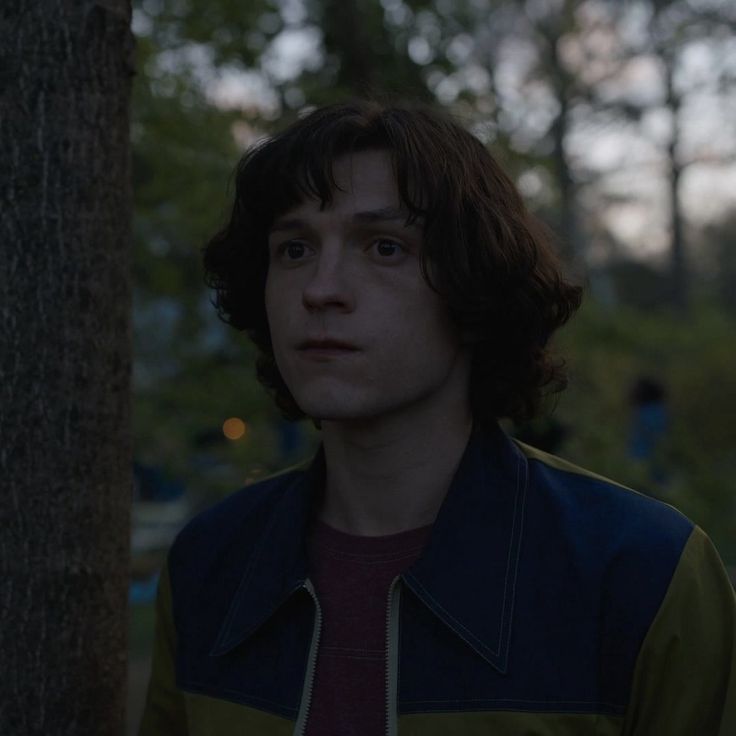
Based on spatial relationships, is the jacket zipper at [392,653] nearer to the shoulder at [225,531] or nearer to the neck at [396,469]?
the neck at [396,469]

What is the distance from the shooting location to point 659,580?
6.22 feet

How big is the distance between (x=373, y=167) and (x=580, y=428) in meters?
3.50

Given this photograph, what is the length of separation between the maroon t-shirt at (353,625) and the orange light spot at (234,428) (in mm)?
3048

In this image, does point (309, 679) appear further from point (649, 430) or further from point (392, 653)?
point (649, 430)

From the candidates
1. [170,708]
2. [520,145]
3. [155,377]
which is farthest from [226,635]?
[155,377]

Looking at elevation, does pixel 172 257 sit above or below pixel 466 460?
above

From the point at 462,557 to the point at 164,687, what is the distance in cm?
74

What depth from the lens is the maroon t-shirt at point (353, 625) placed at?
1.99 m

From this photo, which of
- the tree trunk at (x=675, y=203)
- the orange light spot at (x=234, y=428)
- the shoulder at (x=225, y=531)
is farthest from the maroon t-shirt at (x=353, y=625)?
the tree trunk at (x=675, y=203)

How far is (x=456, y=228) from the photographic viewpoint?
7.07 feet

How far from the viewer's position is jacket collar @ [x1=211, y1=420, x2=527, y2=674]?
1985mm

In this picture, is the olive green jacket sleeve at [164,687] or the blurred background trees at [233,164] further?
the blurred background trees at [233,164]

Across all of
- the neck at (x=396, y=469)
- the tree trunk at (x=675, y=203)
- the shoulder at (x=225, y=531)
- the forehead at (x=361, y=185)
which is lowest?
the shoulder at (x=225, y=531)

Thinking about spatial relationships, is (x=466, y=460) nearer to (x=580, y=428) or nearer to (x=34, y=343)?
(x=34, y=343)
